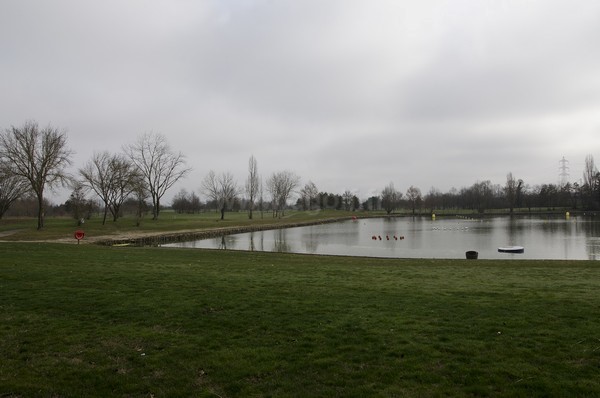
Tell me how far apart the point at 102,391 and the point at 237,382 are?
1.55 meters

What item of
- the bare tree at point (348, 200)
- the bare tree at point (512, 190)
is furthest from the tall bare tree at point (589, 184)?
the bare tree at point (348, 200)

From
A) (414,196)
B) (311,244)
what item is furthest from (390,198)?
(311,244)

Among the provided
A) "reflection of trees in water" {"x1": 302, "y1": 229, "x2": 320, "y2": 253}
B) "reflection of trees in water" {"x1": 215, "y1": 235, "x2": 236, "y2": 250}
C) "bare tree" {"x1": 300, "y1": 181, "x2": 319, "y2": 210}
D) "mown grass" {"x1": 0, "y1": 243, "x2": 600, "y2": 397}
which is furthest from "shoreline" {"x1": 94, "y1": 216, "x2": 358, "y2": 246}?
"bare tree" {"x1": 300, "y1": 181, "x2": 319, "y2": 210}

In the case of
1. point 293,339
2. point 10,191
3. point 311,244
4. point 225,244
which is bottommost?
point 311,244

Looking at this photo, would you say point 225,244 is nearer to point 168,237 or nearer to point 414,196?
point 168,237

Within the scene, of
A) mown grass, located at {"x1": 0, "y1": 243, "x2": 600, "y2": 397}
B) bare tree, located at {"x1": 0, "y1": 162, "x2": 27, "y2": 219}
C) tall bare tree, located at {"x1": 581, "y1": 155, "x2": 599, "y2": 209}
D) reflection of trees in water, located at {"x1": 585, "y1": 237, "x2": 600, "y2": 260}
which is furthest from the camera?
tall bare tree, located at {"x1": 581, "y1": 155, "x2": 599, "y2": 209}

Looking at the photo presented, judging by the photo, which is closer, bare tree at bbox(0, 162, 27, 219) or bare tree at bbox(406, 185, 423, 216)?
bare tree at bbox(0, 162, 27, 219)

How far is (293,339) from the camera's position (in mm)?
6160

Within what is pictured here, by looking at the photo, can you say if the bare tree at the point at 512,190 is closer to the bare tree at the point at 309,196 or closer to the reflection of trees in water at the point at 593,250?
the bare tree at the point at 309,196

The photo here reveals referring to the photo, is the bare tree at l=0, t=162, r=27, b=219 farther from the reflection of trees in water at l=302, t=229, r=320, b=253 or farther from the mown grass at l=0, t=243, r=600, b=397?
the mown grass at l=0, t=243, r=600, b=397

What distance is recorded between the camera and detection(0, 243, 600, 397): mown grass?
4625mm

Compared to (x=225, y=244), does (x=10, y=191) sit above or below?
above

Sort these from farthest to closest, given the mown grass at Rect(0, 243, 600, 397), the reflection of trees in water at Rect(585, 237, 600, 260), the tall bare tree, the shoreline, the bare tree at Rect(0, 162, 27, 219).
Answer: the tall bare tree
the bare tree at Rect(0, 162, 27, 219)
the shoreline
the reflection of trees in water at Rect(585, 237, 600, 260)
the mown grass at Rect(0, 243, 600, 397)

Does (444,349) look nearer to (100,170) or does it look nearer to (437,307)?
(437,307)
